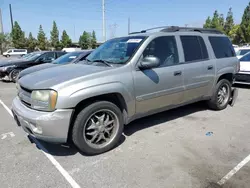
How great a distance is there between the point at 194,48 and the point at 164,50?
881 millimetres

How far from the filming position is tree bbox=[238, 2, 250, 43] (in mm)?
45369

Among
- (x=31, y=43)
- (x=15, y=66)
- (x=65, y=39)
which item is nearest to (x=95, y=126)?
(x=15, y=66)

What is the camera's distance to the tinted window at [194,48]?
13.5 feet

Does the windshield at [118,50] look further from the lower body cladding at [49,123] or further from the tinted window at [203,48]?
the tinted window at [203,48]

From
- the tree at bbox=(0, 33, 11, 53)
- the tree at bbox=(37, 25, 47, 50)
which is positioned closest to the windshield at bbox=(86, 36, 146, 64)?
the tree at bbox=(37, 25, 47, 50)

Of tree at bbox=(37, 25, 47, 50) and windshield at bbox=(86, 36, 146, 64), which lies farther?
tree at bbox=(37, 25, 47, 50)

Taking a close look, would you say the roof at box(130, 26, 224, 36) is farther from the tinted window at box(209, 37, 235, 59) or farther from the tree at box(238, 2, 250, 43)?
the tree at box(238, 2, 250, 43)

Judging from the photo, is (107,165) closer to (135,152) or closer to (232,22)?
(135,152)

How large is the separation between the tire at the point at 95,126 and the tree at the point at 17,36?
53624 millimetres

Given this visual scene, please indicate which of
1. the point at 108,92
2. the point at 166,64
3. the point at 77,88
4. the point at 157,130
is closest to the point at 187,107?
the point at 157,130

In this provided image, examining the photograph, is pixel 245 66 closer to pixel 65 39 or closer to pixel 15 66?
pixel 15 66

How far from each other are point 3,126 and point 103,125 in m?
2.52

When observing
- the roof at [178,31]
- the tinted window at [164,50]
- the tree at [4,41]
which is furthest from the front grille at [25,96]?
the tree at [4,41]

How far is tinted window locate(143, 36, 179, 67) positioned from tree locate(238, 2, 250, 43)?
163 ft
